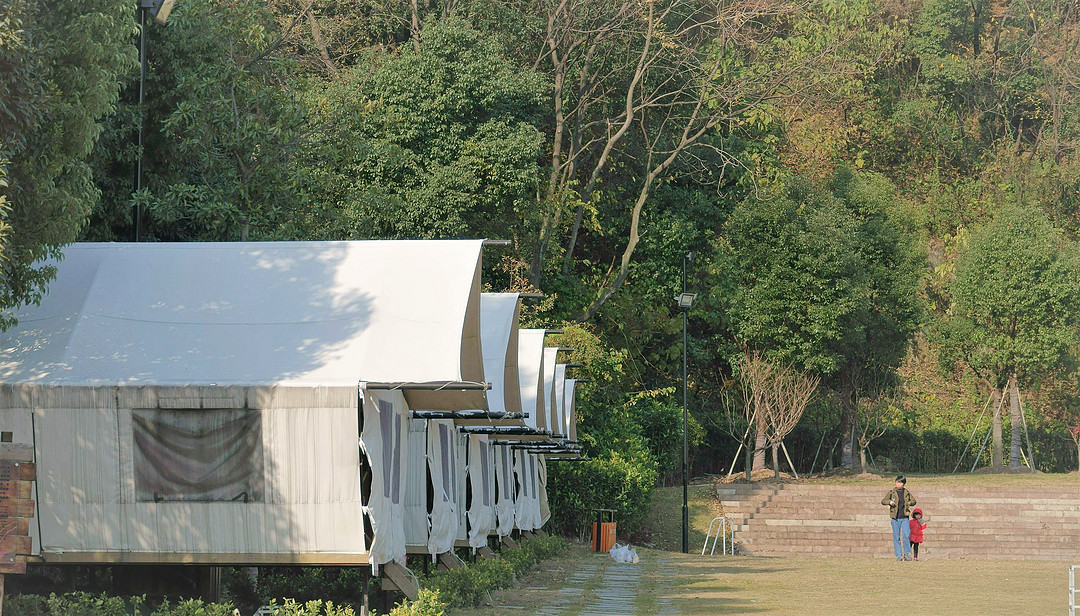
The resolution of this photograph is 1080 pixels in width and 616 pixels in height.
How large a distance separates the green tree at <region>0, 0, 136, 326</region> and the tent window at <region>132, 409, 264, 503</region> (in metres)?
1.66

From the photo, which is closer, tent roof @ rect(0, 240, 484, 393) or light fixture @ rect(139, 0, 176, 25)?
tent roof @ rect(0, 240, 484, 393)

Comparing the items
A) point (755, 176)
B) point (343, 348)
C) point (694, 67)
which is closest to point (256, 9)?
point (343, 348)

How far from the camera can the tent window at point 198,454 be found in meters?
12.0

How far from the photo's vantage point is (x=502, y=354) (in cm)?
1720

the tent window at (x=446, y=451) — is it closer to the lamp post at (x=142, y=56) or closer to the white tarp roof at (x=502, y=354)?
the white tarp roof at (x=502, y=354)

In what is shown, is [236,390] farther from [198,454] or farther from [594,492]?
[594,492]

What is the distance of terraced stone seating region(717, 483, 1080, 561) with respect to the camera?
32809mm

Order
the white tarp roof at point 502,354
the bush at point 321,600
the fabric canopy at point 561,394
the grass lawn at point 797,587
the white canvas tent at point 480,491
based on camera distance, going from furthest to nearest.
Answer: the fabric canopy at point 561,394 < the white canvas tent at point 480,491 < the white tarp roof at point 502,354 < the grass lawn at point 797,587 < the bush at point 321,600

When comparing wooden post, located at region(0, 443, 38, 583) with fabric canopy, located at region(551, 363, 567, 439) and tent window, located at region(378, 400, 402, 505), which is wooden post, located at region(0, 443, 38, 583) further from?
fabric canopy, located at region(551, 363, 567, 439)

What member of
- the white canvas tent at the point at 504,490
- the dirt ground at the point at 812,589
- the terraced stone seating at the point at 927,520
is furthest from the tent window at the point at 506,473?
the terraced stone seating at the point at 927,520

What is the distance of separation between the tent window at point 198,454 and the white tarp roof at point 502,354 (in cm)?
508

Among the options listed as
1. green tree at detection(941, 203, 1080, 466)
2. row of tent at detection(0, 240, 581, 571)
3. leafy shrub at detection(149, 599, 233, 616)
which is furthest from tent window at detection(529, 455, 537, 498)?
green tree at detection(941, 203, 1080, 466)

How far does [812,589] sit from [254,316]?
8.71 meters

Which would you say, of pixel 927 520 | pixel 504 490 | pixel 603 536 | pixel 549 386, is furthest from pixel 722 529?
pixel 504 490
